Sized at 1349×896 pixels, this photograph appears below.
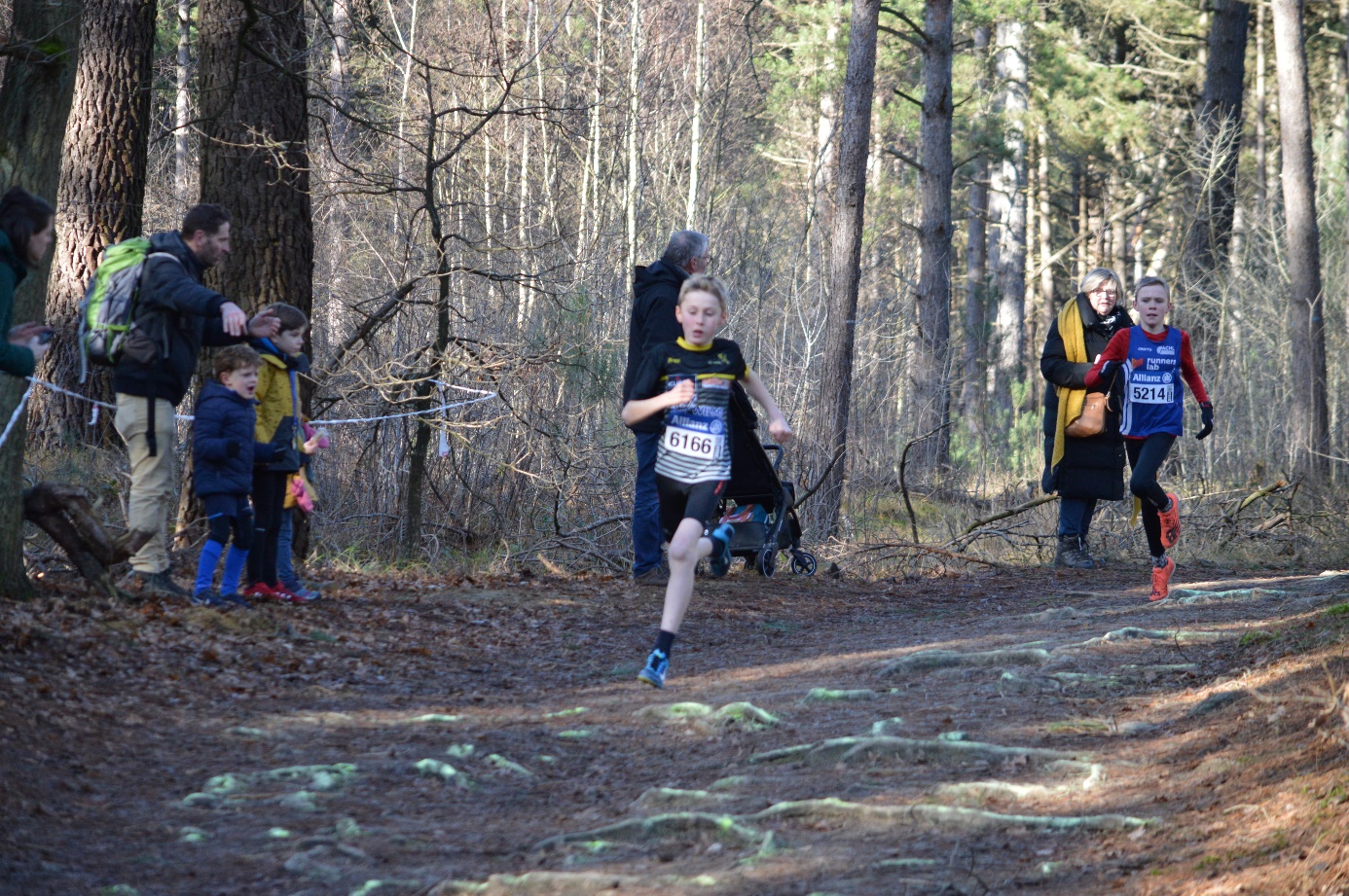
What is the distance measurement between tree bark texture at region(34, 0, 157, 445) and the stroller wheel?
687 cm

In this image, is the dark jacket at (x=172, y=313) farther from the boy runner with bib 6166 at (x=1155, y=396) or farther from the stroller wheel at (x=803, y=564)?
the boy runner with bib 6166 at (x=1155, y=396)

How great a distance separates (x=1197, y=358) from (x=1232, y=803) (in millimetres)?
17550

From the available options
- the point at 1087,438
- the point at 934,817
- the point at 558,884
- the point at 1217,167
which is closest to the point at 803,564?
the point at 1087,438

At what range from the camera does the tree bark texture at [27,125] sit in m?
6.70

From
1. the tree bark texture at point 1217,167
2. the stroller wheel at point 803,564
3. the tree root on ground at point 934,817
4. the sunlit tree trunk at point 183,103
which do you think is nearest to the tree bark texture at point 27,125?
the tree root on ground at point 934,817

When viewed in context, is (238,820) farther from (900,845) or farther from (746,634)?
(746,634)

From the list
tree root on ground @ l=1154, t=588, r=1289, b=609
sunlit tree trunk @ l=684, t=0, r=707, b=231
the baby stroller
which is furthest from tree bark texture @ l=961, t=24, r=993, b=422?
tree root on ground @ l=1154, t=588, r=1289, b=609

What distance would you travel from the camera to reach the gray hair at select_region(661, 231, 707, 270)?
9.37m

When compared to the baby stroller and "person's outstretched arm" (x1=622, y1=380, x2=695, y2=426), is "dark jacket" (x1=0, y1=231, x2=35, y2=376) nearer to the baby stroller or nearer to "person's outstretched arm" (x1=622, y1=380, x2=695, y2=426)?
"person's outstretched arm" (x1=622, y1=380, x2=695, y2=426)

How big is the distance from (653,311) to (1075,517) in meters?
4.38

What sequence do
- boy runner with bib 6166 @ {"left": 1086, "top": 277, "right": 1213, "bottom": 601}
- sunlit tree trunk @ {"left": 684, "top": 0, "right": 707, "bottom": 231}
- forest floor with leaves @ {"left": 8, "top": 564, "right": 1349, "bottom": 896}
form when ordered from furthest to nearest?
sunlit tree trunk @ {"left": 684, "top": 0, "right": 707, "bottom": 231} < boy runner with bib 6166 @ {"left": 1086, "top": 277, "right": 1213, "bottom": 601} < forest floor with leaves @ {"left": 8, "top": 564, "right": 1349, "bottom": 896}

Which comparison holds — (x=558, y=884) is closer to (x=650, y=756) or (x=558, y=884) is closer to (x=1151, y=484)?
(x=650, y=756)

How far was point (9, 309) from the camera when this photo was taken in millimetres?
5883

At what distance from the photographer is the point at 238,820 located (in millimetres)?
4191
